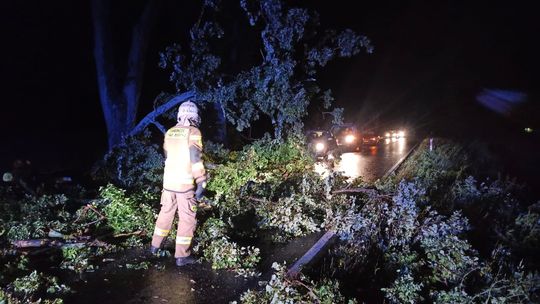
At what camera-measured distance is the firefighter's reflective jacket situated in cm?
499

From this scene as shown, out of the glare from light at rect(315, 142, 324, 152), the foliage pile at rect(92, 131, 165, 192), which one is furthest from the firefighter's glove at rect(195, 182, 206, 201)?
the glare from light at rect(315, 142, 324, 152)

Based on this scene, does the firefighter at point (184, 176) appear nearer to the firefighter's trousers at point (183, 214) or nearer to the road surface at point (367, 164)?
the firefighter's trousers at point (183, 214)

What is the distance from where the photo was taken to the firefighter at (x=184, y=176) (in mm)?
5012

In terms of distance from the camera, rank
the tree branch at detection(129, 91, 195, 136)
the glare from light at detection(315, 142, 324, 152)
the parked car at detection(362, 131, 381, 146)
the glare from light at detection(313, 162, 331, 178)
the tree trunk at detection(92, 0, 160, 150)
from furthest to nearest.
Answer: the parked car at detection(362, 131, 381, 146) < the glare from light at detection(315, 142, 324, 152) < the tree trunk at detection(92, 0, 160, 150) < the tree branch at detection(129, 91, 195, 136) < the glare from light at detection(313, 162, 331, 178)

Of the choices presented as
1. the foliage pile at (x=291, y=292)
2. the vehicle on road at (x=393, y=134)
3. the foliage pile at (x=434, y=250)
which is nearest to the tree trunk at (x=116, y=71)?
the foliage pile at (x=434, y=250)

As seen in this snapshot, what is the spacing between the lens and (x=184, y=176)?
504cm

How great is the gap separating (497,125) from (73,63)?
36.2m

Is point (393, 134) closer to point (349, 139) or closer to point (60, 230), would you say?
point (349, 139)

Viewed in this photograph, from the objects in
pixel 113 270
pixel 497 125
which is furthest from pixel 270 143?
pixel 497 125

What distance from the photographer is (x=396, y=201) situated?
20.9 feet

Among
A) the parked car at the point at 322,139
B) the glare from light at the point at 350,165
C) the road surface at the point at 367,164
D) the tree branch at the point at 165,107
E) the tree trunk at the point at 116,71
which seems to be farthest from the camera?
the parked car at the point at 322,139

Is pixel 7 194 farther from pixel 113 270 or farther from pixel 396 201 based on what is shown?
pixel 396 201

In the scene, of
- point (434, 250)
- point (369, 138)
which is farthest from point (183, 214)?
point (369, 138)

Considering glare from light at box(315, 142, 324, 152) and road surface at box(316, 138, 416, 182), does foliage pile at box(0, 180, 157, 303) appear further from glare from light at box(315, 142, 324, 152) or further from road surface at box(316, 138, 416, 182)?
glare from light at box(315, 142, 324, 152)
